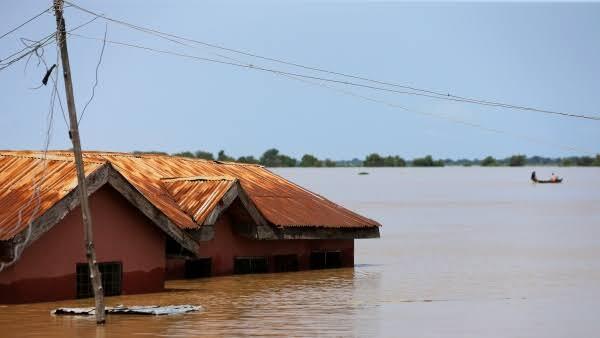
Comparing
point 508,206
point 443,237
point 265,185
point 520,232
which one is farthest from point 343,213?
point 508,206

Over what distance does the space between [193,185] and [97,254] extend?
7782mm

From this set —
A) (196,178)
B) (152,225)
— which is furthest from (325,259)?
(152,225)

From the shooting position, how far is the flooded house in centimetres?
3109

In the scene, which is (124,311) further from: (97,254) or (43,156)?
(43,156)

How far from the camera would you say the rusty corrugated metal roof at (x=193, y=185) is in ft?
112

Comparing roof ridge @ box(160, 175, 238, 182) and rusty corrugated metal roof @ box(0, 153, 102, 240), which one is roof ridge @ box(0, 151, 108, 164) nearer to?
rusty corrugated metal roof @ box(0, 153, 102, 240)

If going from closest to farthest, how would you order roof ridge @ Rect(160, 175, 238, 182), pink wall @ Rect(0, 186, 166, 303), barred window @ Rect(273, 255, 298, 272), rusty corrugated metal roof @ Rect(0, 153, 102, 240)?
1. rusty corrugated metal roof @ Rect(0, 153, 102, 240)
2. pink wall @ Rect(0, 186, 166, 303)
3. roof ridge @ Rect(160, 175, 238, 182)
4. barred window @ Rect(273, 255, 298, 272)

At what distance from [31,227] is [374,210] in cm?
9100

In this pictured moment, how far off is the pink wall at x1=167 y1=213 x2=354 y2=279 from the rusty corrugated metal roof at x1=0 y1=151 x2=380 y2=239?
0.99 metres

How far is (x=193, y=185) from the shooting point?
4022 cm

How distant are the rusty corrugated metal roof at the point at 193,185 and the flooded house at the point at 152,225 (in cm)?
6

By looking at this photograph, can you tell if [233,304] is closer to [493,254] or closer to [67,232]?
[67,232]

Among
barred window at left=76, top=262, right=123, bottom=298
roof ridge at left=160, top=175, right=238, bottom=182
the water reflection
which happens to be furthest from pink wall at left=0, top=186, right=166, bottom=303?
roof ridge at left=160, top=175, right=238, bottom=182

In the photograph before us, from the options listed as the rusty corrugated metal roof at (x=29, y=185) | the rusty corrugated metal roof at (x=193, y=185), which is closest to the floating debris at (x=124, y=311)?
the rusty corrugated metal roof at (x=29, y=185)
